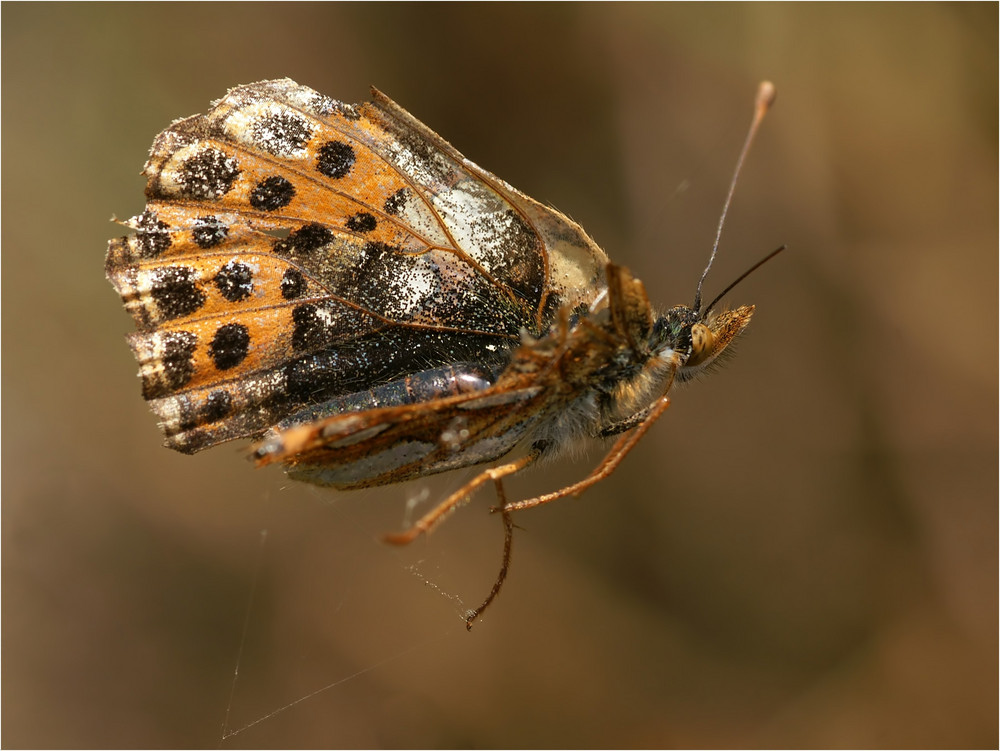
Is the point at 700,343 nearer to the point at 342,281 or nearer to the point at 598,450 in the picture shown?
the point at 342,281

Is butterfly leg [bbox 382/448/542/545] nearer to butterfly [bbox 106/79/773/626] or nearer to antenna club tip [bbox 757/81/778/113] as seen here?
butterfly [bbox 106/79/773/626]

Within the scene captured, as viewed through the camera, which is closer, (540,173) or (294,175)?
(294,175)

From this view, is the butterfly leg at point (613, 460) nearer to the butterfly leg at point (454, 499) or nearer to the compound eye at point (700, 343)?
the butterfly leg at point (454, 499)

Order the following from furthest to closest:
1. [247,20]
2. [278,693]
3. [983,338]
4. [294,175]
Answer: [247,20] < [983,338] < [278,693] < [294,175]

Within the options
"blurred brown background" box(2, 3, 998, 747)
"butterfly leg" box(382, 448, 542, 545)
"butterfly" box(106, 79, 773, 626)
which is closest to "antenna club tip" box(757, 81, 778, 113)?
"butterfly" box(106, 79, 773, 626)

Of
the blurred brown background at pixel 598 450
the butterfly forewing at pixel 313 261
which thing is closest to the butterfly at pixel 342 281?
the butterfly forewing at pixel 313 261

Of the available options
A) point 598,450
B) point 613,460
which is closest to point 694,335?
point 613,460

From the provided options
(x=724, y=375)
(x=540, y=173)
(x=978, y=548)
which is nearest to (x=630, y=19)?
(x=540, y=173)

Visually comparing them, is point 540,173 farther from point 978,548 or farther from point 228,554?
point 978,548
